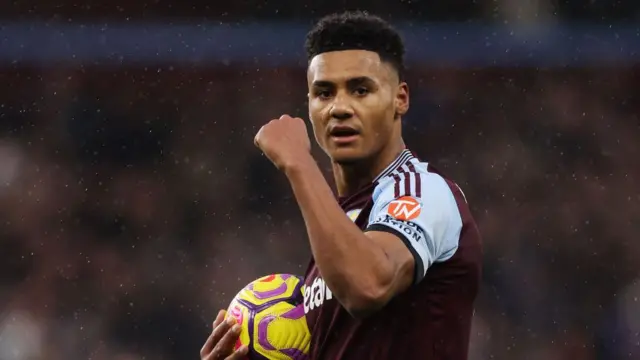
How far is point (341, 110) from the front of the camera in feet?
8.07

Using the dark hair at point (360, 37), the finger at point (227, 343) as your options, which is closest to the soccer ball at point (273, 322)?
the finger at point (227, 343)

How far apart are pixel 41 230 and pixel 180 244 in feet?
3.14

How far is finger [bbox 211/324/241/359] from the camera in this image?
2.51 metres

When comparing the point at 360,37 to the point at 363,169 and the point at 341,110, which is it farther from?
the point at 363,169

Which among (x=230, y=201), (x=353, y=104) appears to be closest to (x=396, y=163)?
(x=353, y=104)

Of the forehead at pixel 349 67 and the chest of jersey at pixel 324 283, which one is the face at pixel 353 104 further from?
the chest of jersey at pixel 324 283

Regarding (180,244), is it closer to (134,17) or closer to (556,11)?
(134,17)

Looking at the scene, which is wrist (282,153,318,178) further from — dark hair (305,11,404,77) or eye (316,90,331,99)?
dark hair (305,11,404,77)

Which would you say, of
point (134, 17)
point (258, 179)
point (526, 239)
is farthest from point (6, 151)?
point (526, 239)

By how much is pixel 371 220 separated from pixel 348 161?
206mm

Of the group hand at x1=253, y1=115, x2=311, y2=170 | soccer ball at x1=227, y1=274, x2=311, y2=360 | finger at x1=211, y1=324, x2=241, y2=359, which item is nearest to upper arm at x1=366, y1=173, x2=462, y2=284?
hand at x1=253, y1=115, x2=311, y2=170

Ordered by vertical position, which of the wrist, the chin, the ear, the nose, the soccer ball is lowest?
the soccer ball

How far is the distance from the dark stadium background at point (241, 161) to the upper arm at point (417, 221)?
398cm

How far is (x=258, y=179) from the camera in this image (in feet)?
22.5
